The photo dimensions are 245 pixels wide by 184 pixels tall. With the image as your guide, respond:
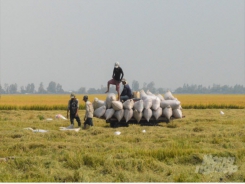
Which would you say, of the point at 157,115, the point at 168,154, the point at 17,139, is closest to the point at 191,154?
the point at 168,154

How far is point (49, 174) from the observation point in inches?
200

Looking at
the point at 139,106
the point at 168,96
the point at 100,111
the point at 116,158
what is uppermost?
the point at 168,96

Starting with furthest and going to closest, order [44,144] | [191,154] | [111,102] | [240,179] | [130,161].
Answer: [111,102] → [44,144] → [191,154] → [130,161] → [240,179]

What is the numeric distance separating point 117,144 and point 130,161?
5.42 feet

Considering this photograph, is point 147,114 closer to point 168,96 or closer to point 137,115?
point 137,115

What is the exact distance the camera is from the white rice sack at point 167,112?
36.0ft

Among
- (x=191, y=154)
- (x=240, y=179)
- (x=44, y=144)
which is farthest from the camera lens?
(x=44, y=144)

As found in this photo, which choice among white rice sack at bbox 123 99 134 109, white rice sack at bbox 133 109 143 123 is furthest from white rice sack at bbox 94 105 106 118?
white rice sack at bbox 133 109 143 123

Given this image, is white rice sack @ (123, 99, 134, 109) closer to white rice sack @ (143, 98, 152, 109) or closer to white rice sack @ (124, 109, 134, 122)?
white rice sack @ (124, 109, 134, 122)

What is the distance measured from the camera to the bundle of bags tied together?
10594 millimetres

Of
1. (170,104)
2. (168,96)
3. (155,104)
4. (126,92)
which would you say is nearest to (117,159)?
(155,104)

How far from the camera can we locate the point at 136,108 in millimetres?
10688

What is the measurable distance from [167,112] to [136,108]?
917mm

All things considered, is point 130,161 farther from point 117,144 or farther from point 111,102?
point 111,102
